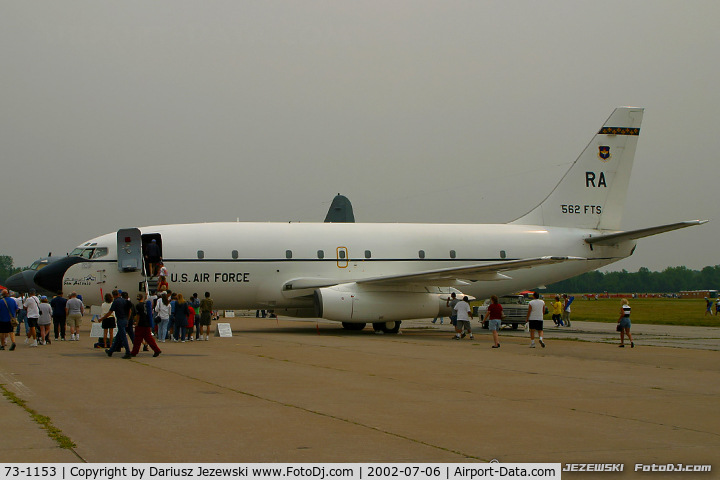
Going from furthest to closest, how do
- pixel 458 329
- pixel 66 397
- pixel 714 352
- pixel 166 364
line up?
pixel 458 329 → pixel 714 352 → pixel 166 364 → pixel 66 397

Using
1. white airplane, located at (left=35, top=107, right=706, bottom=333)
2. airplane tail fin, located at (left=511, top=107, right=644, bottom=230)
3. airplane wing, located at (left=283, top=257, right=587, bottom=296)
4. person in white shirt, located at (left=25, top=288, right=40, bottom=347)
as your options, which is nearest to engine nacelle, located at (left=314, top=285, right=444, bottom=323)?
white airplane, located at (left=35, top=107, right=706, bottom=333)

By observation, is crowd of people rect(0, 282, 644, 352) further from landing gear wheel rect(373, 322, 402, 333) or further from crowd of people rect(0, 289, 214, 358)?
landing gear wheel rect(373, 322, 402, 333)

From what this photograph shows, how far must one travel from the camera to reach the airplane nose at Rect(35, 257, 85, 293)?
2277 centimetres

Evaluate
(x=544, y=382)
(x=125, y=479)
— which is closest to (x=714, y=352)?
(x=544, y=382)

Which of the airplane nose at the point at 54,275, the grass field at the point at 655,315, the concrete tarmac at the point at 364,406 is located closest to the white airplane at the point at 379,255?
the airplane nose at the point at 54,275

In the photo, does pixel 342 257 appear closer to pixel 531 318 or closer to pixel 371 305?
pixel 371 305

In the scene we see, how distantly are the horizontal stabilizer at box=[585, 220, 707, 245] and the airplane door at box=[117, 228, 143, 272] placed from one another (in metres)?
16.7

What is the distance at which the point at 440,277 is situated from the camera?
2266cm

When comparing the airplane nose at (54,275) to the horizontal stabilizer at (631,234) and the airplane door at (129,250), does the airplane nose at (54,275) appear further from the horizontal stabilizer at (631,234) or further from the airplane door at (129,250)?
the horizontal stabilizer at (631,234)

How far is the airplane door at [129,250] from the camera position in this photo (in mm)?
23016

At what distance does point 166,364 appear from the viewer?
46.6 feet

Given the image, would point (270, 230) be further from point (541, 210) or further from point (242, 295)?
point (541, 210)

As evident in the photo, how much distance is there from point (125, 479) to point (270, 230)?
19263mm

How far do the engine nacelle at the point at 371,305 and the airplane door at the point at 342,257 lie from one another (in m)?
1.76
